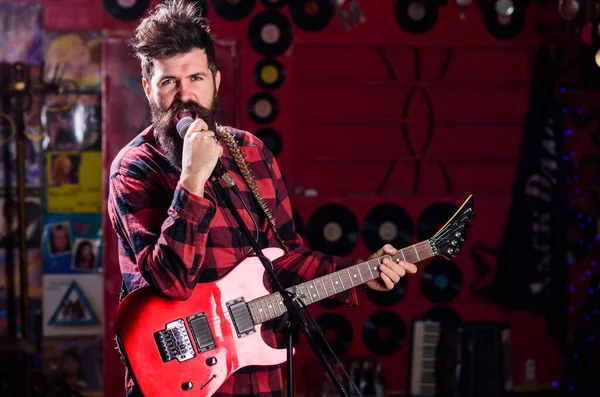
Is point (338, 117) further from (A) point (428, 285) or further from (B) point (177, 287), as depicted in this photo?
(B) point (177, 287)

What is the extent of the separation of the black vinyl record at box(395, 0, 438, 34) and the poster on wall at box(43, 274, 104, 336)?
2413 mm

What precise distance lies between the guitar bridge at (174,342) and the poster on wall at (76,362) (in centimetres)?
294

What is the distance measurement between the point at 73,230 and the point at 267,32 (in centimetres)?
166

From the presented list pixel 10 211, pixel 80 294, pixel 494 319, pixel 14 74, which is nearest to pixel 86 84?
pixel 14 74

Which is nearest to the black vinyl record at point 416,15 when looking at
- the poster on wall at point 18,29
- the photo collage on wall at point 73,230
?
the photo collage on wall at point 73,230

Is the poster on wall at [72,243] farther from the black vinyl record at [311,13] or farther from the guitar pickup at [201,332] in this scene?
the guitar pickup at [201,332]

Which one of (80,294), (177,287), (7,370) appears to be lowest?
(7,370)

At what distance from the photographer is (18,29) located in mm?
4480

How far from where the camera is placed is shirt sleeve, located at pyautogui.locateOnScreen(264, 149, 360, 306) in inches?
82.7

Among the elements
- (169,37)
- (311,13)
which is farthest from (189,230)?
(311,13)

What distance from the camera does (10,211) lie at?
454 centimetres

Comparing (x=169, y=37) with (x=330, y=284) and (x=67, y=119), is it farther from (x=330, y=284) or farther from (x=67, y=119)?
(x=67, y=119)

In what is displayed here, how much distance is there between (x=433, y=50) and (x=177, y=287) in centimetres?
354

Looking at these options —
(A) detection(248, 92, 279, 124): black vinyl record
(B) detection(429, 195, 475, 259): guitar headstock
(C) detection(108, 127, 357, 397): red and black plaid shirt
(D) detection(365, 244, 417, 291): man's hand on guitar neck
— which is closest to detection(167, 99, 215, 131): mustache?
(C) detection(108, 127, 357, 397): red and black plaid shirt
